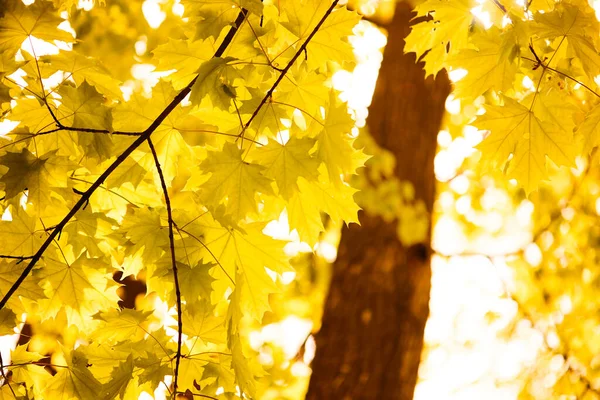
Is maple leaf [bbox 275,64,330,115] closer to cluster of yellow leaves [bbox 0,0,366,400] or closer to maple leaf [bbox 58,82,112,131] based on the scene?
cluster of yellow leaves [bbox 0,0,366,400]

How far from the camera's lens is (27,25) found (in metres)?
1.34

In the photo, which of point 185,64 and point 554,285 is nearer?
Result: point 185,64

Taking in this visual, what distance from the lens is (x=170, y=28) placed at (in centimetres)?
450

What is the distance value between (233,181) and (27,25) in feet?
2.37

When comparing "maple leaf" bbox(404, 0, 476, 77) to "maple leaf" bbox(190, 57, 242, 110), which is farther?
"maple leaf" bbox(404, 0, 476, 77)

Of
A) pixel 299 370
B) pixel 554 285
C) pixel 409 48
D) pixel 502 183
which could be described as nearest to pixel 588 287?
pixel 554 285

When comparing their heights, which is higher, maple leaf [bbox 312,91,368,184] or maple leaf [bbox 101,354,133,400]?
maple leaf [bbox 312,91,368,184]

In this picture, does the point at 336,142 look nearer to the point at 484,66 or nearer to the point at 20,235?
the point at 484,66

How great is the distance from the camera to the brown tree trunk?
239 centimetres

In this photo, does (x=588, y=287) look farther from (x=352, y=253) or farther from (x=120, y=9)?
(x=120, y=9)

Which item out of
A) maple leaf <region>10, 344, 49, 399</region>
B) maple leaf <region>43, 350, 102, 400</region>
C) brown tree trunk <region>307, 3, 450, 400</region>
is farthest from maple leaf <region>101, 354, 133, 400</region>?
brown tree trunk <region>307, 3, 450, 400</region>

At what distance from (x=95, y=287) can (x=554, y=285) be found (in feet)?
14.8

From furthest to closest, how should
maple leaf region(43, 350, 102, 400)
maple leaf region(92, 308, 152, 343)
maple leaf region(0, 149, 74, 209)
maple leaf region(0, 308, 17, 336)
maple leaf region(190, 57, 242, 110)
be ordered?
maple leaf region(92, 308, 152, 343), maple leaf region(43, 350, 102, 400), maple leaf region(0, 308, 17, 336), maple leaf region(0, 149, 74, 209), maple leaf region(190, 57, 242, 110)

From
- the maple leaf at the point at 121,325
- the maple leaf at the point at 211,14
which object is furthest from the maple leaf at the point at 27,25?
the maple leaf at the point at 121,325
